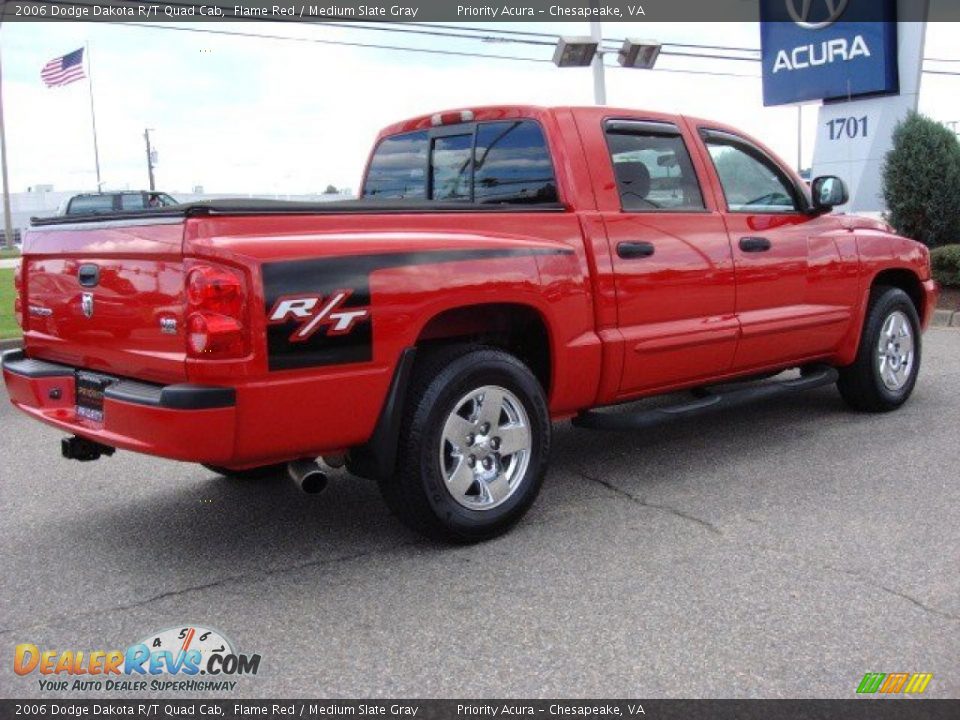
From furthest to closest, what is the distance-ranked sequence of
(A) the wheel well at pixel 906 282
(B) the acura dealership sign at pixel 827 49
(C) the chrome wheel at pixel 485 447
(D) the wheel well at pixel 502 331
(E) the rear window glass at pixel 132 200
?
1. (E) the rear window glass at pixel 132 200
2. (B) the acura dealership sign at pixel 827 49
3. (A) the wheel well at pixel 906 282
4. (D) the wheel well at pixel 502 331
5. (C) the chrome wheel at pixel 485 447

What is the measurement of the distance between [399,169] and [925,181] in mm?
9413

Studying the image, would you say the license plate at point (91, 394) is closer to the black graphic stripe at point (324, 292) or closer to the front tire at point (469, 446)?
the black graphic stripe at point (324, 292)

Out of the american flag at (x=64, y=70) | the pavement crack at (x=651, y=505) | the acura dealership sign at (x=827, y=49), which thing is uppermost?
the american flag at (x=64, y=70)

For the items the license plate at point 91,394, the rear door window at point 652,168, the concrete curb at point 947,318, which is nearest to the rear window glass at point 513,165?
the rear door window at point 652,168

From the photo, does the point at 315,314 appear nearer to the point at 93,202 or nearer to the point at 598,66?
the point at 598,66

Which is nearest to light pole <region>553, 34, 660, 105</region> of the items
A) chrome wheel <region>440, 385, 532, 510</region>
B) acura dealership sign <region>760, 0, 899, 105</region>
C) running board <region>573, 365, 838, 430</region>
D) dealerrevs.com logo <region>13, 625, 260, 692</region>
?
acura dealership sign <region>760, 0, 899, 105</region>

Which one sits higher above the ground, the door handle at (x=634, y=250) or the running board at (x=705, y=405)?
the door handle at (x=634, y=250)

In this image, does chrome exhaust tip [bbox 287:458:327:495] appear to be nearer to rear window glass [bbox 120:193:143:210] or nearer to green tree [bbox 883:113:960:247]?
green tree [bbox 883:113:960:247]

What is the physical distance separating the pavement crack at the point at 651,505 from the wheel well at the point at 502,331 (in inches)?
28.4

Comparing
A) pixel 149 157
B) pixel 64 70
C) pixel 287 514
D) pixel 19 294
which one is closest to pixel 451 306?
pixel 287 514

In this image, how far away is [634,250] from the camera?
195 inches

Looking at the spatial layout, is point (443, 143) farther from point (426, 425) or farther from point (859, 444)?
point (859, 444)

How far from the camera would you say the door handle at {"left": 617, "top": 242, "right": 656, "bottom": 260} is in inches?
193

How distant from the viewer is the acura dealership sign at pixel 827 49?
15.0 m
